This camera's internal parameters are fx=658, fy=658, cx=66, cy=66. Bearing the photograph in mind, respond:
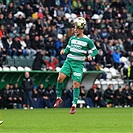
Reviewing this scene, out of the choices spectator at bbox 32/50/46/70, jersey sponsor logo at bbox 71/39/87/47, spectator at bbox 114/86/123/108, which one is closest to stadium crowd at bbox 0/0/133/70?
spectator at bbox 32/50/46/70

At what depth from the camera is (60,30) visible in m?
38.0

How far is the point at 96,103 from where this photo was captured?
3425cm

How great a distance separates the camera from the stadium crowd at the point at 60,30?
33.6m

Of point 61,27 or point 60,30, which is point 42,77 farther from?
point 61,27

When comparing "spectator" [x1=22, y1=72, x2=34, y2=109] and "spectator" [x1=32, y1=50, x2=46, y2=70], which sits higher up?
"spectator" [x1=32, y1=50, x2=46, y2=70]

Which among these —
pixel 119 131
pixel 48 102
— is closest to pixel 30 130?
pixel 119 131

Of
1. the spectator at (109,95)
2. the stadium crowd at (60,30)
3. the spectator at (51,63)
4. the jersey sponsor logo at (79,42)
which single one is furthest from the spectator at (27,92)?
the jersey sponsor logo at (79,42)

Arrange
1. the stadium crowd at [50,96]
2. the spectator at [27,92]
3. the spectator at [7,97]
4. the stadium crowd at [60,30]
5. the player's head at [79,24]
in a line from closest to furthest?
the player's head at [79,24]
the spectator at [7,97]
the stadium crowd at [50,96]
the spectator at [27,92]
the stadium crowd at [60,30]

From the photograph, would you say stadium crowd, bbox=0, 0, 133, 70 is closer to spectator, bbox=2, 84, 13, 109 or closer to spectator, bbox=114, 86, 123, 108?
spectator, bbox=2, 84, 13, 109

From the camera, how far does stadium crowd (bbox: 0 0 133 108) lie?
110 ft

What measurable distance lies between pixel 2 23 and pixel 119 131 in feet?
69.6

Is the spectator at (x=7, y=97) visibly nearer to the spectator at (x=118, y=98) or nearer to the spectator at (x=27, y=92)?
the spectator at (x=27, y=92)

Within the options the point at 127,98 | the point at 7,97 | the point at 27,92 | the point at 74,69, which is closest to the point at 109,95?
the point at 127,98

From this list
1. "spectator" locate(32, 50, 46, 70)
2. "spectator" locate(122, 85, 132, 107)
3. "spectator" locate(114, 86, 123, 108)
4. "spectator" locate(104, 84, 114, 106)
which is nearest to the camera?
"spectator" locate(32, 50, 46, 70)
